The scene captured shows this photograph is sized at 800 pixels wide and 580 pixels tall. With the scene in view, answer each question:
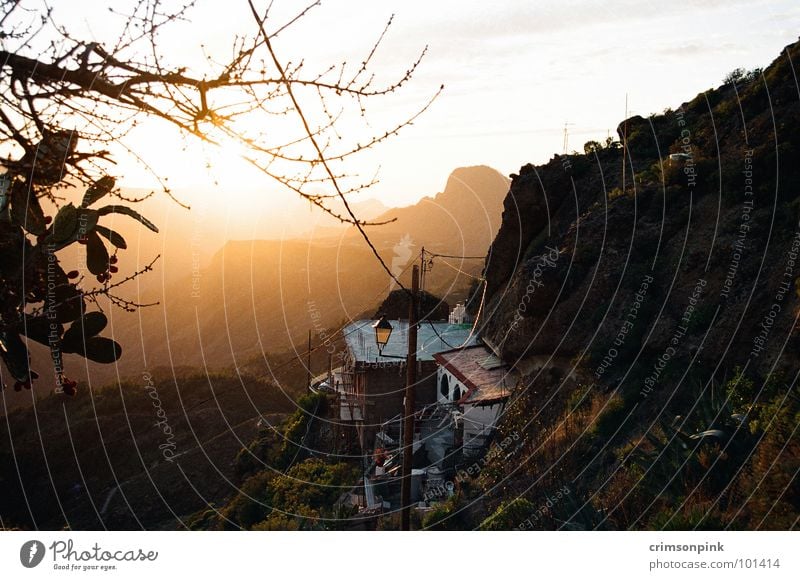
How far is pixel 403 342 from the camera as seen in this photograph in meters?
23.5

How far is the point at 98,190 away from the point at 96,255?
1.24 ft

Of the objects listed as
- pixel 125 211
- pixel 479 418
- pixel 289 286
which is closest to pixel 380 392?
pixel 479 418

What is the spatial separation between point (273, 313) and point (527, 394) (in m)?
63.7

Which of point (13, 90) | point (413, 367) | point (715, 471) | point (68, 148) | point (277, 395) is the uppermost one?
point (13, 90)

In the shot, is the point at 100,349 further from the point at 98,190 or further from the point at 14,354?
the point at 98,190

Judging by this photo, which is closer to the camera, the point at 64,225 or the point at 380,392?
the point at 64,225

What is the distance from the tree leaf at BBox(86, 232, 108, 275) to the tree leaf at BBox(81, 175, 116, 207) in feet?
0.74

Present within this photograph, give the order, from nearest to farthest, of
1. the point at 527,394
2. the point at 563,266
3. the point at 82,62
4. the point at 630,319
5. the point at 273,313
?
the point at 82,62, the point at 630,319, the point at 527,394, the point at 563,266, the point at 273,313

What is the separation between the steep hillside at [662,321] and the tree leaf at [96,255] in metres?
5.67

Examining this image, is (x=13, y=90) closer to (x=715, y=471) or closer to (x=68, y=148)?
(x=68, y=148)

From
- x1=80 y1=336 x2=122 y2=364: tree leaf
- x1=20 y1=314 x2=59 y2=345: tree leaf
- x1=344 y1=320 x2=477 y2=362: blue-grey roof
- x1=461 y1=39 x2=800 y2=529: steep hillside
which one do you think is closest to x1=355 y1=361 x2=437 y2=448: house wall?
x1=344 y1=320 x2=477 y2=362: blue-grey roof

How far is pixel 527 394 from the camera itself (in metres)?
15.7

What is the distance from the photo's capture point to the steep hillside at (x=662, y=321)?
8.25m
